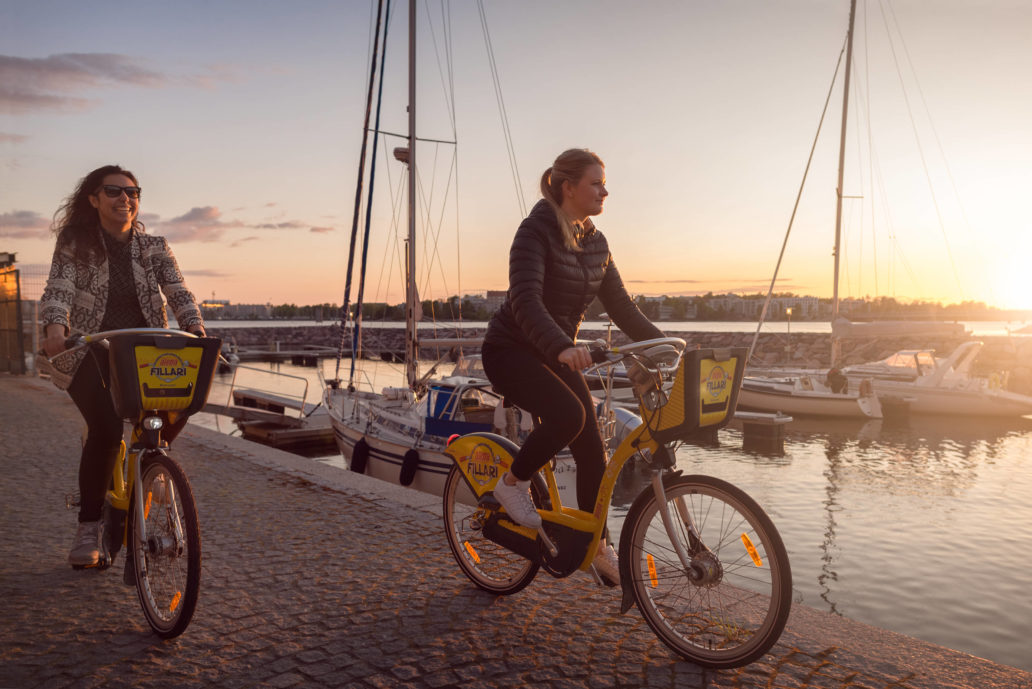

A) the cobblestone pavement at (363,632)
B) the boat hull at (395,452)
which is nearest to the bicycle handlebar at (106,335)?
the cobblestone pavement at (363,632)

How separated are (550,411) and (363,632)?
46.8 inches

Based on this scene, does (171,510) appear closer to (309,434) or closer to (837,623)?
(837,623)

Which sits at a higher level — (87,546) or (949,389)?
(87,546)

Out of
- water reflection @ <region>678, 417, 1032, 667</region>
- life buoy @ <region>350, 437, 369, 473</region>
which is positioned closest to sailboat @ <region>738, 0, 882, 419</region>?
water reflection @ <region>678, 417, 1032, 667</region>

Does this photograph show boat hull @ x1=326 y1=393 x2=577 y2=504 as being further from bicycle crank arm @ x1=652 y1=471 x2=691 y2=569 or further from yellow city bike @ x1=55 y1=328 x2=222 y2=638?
yellow city bike @ x1=55 y1=328 x2=222 y2=638

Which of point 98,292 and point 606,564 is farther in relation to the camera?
point 98,292

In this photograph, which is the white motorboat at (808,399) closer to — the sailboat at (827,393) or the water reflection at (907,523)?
the sailboat at (827,393)

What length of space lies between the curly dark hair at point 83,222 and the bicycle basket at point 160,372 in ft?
2.99

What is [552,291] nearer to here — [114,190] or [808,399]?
[114,190]

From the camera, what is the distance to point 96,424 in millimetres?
3250

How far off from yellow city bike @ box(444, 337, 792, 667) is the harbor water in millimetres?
5361

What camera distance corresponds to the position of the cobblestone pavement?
8.26 ft

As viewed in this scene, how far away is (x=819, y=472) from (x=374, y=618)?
49.9 feet

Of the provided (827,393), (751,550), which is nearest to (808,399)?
(827,393)
